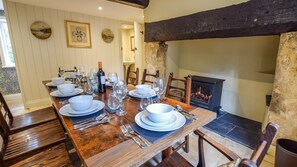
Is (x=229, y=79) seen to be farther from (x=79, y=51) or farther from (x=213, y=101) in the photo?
(x=79, y=51)

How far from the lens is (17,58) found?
2.88 m

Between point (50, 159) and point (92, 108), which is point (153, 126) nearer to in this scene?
point (92, 108)

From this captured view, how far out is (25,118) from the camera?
1633mm

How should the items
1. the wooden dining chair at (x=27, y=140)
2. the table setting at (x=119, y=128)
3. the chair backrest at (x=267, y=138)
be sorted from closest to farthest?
the chair backrest at (x=267, y=138) < the table setting at (x=119, y=128) < the wooden dining chair at (x=27, y=140)

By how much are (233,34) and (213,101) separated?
3.90 ft

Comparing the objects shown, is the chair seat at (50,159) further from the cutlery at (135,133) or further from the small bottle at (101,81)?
the small bottle at (101,81)

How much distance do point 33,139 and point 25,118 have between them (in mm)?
547

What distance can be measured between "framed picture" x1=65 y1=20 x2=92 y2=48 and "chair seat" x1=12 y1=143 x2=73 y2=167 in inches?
117

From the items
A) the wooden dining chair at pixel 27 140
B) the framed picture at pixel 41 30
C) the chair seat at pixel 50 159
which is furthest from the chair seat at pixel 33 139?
the framed picture at pixel 41 30

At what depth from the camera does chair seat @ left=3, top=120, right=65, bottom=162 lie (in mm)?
1104

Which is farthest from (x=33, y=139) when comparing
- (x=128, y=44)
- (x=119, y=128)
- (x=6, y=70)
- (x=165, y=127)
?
(x=128, y=44)

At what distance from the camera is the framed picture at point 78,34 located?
3.38m

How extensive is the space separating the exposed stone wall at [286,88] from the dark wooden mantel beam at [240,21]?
0.48 feet

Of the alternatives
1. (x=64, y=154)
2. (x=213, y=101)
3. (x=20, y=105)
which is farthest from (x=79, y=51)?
(x=213, y=101)
